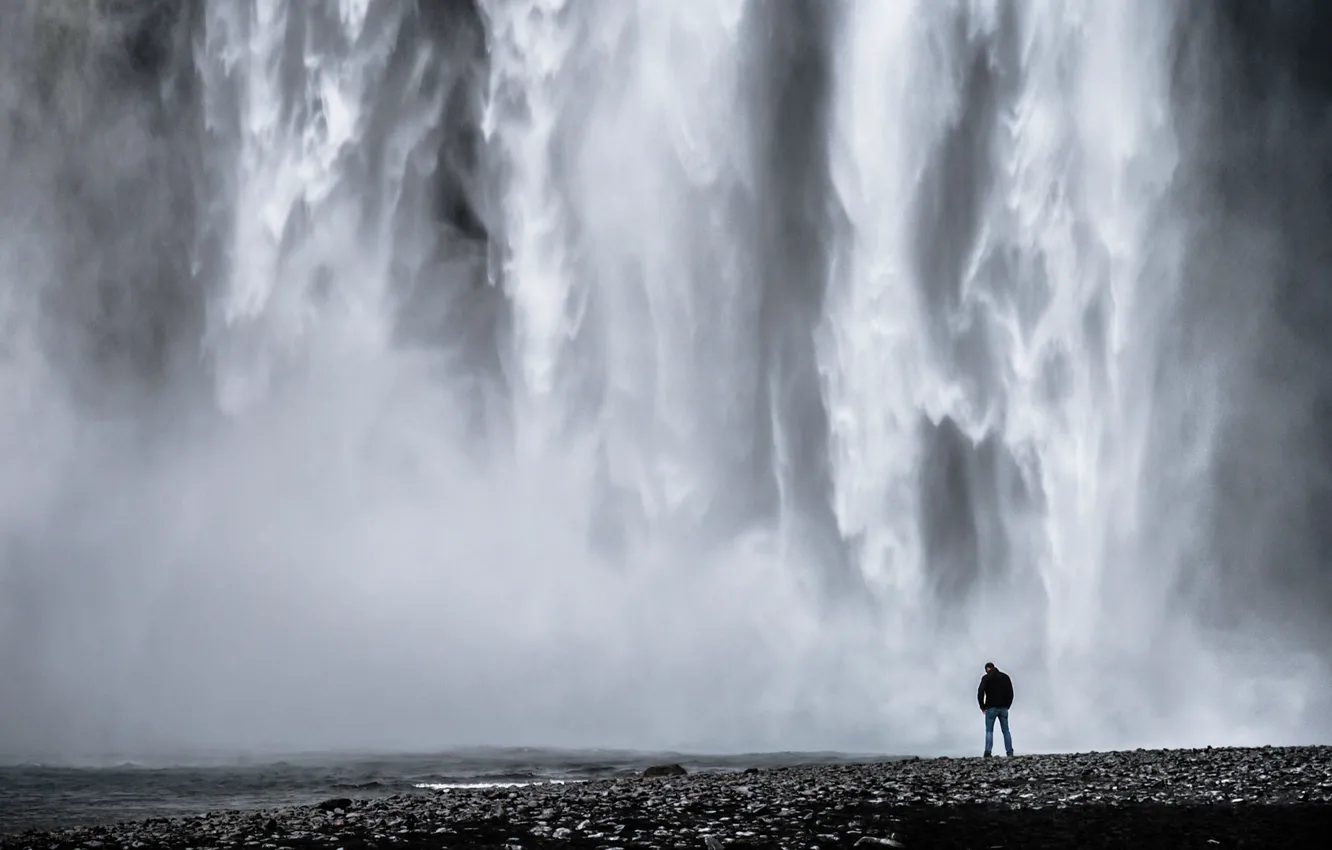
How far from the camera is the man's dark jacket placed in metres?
20.1

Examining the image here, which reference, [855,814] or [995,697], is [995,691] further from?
[855,814]

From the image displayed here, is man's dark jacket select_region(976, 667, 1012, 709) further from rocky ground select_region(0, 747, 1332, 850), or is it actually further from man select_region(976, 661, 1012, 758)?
rocky ground select_region(0, 747, 1332, 850)

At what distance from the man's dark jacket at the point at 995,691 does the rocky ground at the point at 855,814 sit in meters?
2.29

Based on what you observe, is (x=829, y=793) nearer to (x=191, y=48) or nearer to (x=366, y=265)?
(x=366, y=265)

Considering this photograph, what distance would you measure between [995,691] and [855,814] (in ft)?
26.4

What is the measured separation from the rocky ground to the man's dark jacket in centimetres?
229

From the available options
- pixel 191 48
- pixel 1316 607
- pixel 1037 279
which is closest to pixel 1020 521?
pixel 1037 279

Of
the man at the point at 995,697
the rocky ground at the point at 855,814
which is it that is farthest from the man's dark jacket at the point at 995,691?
the rocky ground at the point at 855,814

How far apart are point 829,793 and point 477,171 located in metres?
32.2

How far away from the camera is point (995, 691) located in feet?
66.1

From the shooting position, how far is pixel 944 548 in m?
37.4

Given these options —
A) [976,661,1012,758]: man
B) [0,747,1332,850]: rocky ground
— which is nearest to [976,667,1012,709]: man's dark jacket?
[976,661,1012,758]: man

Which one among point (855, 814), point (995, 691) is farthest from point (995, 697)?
point (855, 814)

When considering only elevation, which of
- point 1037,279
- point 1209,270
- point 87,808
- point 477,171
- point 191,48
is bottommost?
point 87,808
